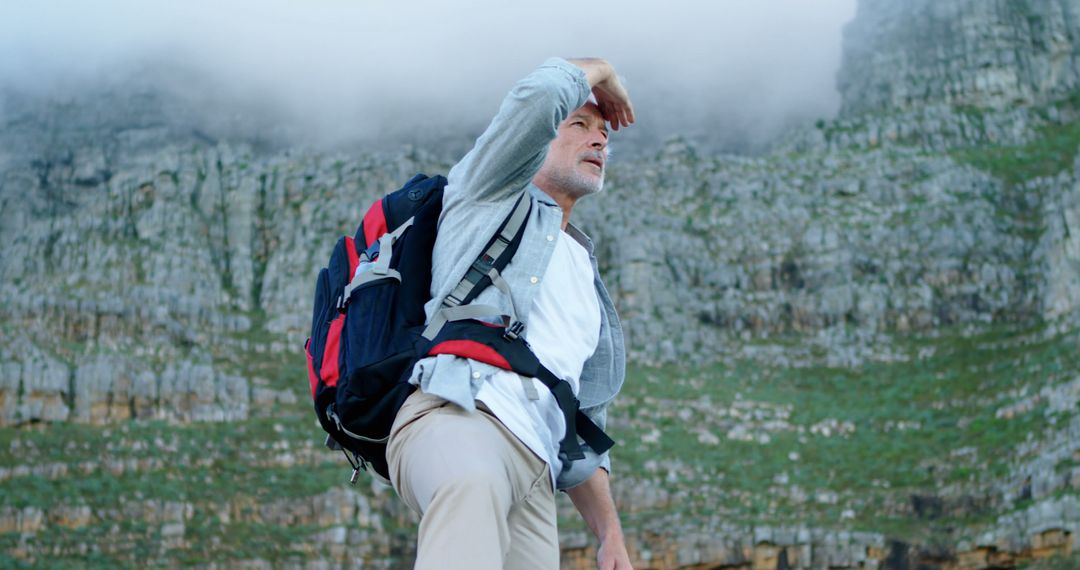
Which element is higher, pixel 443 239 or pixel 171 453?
pixel 443 239

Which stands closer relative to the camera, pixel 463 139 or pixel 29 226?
pixel 29 226

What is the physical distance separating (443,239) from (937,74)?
173 feet

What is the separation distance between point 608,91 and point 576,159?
0.21 metres

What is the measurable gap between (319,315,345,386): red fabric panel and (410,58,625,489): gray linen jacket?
0.69ft

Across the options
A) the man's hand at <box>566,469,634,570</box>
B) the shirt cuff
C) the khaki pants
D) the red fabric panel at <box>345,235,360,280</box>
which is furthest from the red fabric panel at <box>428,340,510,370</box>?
the man's hand at <box>566,469,634,570</box>

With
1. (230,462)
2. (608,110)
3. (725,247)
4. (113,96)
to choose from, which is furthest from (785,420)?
(608,110)

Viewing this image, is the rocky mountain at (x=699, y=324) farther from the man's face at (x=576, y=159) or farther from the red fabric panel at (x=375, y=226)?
the red fabric panel at (x=375, y=226)

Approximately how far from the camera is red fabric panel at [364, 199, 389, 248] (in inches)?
122

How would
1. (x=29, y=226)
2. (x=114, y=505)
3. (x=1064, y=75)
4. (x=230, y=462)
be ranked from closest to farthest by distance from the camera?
(x=114, y=505) → (x=230, y=462) → (x=29, y=226) → (x=1064, y=75)

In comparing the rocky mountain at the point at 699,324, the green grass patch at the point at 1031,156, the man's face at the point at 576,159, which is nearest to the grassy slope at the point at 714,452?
the rocky mountain at the point at 699,324

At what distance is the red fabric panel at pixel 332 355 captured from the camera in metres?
2.88

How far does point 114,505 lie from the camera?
33.5 metres

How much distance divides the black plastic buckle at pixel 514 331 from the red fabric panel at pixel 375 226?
43cm

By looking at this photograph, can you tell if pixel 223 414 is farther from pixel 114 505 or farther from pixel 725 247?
pixel 725 247
